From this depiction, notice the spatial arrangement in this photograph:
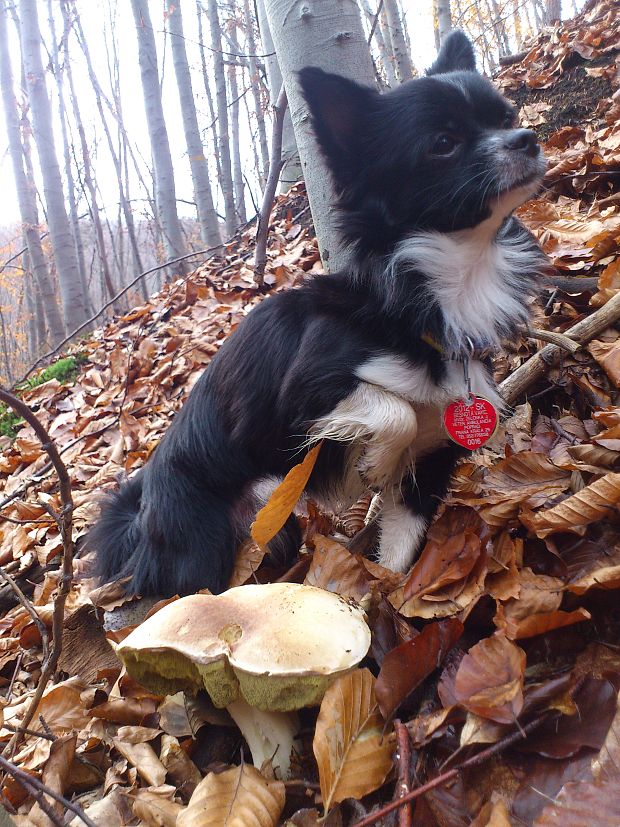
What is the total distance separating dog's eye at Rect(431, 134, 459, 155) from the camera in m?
1.80

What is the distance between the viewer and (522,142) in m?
1.72

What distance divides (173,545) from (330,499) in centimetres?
57

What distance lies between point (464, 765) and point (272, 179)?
13.9 ft

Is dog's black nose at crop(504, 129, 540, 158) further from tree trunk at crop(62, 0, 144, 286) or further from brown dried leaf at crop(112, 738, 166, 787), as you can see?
tree trunk at crop(62, 0, 144, 286)

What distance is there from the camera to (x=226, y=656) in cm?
107

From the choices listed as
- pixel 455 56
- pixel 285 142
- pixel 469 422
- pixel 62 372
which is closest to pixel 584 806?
pixel 469 422

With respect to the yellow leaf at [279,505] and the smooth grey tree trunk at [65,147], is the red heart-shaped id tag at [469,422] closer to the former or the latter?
the yellow leaf at [279,505]

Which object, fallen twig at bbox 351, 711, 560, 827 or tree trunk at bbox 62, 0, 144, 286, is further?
tree trunk at bbox 62, 0, 144, 286

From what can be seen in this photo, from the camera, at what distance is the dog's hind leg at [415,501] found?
2.03 metres

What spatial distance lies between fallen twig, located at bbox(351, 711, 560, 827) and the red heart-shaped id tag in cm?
90

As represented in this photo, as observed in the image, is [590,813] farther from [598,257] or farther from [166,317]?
[166,317]

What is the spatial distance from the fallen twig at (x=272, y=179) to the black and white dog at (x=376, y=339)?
2.45 meters

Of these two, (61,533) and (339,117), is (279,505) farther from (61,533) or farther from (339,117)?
(339,117)

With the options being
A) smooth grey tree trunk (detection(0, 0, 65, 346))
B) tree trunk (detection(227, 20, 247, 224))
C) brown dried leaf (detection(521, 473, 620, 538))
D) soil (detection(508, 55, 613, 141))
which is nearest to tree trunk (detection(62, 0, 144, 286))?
smooth grey tree trunk (detection(0, 0, 65, 346))
